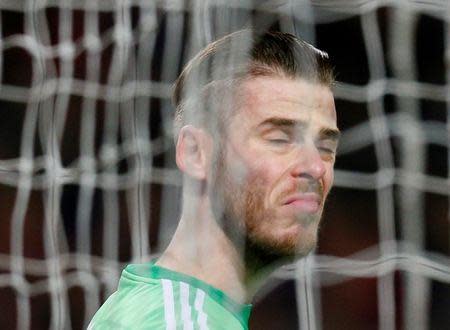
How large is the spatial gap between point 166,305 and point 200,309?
0.03 metres

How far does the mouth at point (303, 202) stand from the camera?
0.95 meters

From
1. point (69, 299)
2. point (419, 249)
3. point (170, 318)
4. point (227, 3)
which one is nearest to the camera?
point (170, 318)

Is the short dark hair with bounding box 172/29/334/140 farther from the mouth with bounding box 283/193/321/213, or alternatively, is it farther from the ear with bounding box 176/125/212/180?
the mouth with bounding box 283/193/321/213

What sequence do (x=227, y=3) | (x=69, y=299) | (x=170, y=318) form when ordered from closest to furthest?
(x=170, y=318) < (x=227, y=3) < (x=69, y=299)

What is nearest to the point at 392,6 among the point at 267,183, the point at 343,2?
the point at 343,2

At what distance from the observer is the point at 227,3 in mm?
1246

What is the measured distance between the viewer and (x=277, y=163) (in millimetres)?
963

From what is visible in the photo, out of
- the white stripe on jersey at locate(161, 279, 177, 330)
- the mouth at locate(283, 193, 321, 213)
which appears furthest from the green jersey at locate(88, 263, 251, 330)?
the mouth at locate(283, 193, 321, 213)

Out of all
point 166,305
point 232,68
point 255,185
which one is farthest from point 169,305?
point 232,68

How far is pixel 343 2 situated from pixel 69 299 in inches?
23.4

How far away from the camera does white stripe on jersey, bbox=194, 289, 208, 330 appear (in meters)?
0.89

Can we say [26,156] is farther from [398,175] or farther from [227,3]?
[398,175]

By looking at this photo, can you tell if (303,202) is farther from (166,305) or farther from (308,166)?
(166,305)

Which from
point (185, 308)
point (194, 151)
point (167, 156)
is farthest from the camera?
point (167, 156)
